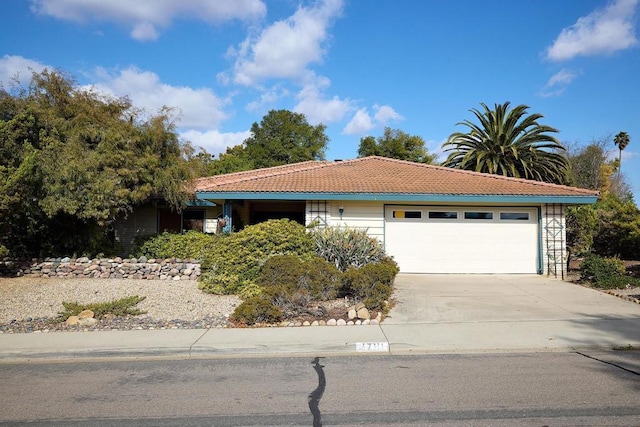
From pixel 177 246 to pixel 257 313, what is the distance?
257 inches

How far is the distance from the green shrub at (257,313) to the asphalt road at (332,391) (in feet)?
6.70

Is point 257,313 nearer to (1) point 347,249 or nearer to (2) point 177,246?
(1) point 347,249

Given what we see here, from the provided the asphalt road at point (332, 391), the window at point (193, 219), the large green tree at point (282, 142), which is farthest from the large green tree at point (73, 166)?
the large green tree at point (282, 142)

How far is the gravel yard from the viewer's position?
9.41 m

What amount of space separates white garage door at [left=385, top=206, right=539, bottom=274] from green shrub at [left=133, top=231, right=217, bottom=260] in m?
5.81

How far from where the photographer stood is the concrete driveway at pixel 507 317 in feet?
25.4

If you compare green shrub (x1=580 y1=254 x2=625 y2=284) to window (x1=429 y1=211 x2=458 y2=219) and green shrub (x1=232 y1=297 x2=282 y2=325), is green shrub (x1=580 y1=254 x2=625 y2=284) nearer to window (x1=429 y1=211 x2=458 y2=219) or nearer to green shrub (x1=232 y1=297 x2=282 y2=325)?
window (x1=429 y1=211 x2=458 y2=219)

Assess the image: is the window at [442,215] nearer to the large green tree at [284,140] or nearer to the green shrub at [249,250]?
the green shrub at [249,250]

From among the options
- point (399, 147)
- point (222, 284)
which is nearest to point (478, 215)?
point (222, 284)

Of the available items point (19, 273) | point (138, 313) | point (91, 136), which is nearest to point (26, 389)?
point (138, 313)

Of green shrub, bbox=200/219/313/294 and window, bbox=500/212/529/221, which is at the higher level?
window, bbox=500/212/529/221

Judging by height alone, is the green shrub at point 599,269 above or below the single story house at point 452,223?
below

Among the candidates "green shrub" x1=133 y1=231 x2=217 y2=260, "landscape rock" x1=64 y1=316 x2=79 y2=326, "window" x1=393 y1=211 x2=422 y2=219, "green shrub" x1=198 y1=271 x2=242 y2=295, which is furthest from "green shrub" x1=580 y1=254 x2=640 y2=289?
"landscape rock" x1=64 y1=316 x2=79 y2=326

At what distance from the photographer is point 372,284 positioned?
34.4ft
